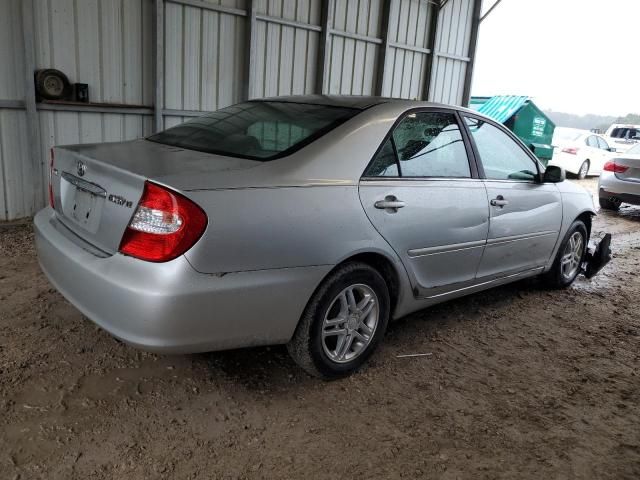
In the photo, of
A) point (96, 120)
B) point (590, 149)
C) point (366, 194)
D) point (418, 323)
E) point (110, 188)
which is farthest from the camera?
point (590, 149)

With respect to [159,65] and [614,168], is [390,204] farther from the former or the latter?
[614,168]

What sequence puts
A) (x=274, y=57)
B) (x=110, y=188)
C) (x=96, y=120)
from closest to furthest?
(x=110, y=188) < (x=96, y=120) < (x=274, y=57)

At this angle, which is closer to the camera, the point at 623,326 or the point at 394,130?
the point at 394,130

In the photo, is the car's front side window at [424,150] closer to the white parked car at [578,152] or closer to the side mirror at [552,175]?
the side mirror at [552,175]

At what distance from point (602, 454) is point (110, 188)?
8.36ft

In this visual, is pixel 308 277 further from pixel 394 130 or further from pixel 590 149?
pixel 590 149

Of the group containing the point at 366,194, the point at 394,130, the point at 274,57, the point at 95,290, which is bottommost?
the point at 95,290

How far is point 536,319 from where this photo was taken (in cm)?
418

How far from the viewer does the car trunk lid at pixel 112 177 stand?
235 centimetres

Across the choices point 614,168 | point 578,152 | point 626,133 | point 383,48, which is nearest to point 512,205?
point 383,48

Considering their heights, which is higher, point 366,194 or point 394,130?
point 394,130

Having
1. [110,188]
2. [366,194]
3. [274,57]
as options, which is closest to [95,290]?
[110,188]

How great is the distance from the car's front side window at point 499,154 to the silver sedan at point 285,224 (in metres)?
0.02

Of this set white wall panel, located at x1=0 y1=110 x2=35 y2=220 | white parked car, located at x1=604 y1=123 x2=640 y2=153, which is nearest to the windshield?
white parked car, located at x1=604 y1=123 x2=640 y2=153
